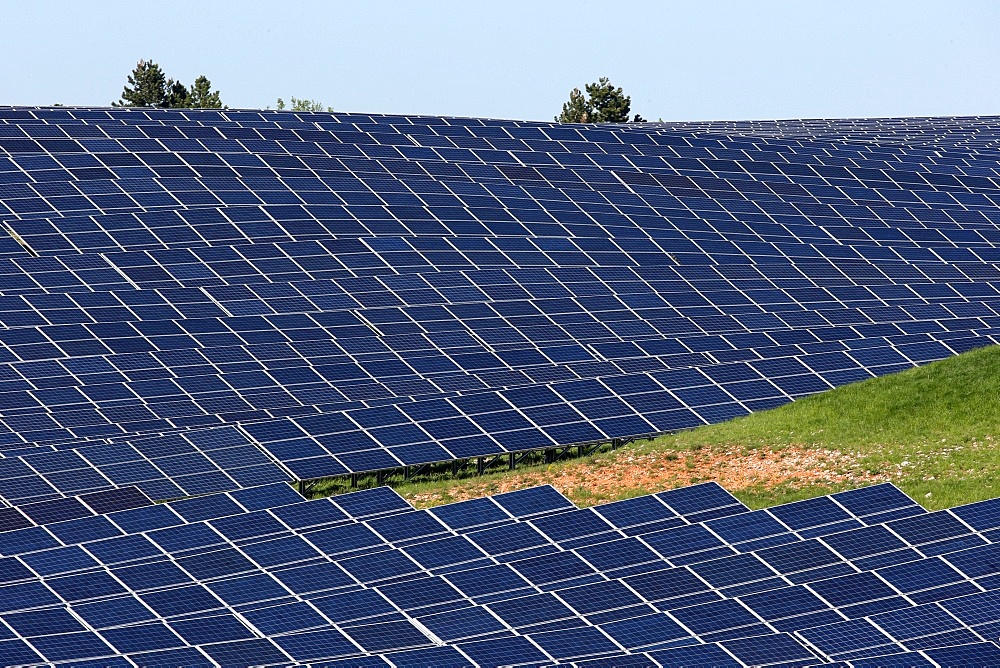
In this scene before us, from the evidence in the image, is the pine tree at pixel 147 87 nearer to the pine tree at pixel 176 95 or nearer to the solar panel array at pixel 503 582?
the pine tree at pixel 176 95

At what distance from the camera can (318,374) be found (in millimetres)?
47875

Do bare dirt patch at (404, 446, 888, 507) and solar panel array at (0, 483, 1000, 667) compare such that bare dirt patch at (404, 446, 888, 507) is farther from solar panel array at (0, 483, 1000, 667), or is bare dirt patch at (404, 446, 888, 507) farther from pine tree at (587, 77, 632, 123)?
pine tree at (587, 77, 632, 123)

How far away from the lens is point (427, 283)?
54250 millimetres

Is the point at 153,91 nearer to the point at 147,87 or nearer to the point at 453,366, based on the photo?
the point at 147,87

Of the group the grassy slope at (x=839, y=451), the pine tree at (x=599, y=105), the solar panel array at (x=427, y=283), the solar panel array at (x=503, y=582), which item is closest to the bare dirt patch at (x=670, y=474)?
the grassy slope at (x=839, y=451)

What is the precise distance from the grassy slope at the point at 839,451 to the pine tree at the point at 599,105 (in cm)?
8562

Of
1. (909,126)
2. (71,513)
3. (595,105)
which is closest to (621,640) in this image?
(71,513)

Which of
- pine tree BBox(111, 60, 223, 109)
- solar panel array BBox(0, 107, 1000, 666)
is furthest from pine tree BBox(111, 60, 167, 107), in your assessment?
solar panel array BBox(0, 107, 1000, 666)

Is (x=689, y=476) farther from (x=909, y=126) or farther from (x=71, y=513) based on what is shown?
(x=909, y=126)

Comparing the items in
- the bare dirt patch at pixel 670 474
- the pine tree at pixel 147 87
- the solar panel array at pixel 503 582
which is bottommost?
the solar panel array at pixel 503 582

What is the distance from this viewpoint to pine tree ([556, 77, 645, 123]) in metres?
131

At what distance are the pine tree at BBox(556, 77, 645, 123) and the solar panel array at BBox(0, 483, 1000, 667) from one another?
323 ft

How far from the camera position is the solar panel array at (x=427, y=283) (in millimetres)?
43188

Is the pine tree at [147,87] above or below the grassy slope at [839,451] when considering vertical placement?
above
